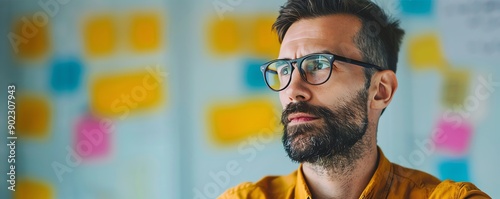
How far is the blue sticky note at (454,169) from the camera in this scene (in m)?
1.59

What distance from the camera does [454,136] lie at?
1.60 m

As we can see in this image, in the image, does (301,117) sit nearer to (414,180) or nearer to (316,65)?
(316,65)

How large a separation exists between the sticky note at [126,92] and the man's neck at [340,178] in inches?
24.1

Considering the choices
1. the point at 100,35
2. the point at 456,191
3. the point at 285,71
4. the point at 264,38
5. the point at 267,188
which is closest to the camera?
the point at 456,191

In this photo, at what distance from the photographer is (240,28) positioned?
1782 mm

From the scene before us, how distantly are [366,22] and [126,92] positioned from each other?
804 millimetres

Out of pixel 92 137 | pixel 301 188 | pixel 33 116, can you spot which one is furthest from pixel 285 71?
pixel 33 116

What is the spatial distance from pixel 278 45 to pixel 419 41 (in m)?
0.41

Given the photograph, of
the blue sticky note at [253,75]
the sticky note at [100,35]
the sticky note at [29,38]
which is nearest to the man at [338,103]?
the blue sticky note at [253,75]

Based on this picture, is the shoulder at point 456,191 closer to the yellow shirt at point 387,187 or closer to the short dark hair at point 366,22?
the yellow shirt at point 387,187

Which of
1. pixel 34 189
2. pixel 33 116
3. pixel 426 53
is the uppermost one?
pixel 426 53

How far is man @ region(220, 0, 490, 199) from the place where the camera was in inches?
53.9

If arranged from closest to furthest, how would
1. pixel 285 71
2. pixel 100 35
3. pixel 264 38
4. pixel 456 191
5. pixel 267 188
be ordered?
1. pixel 456 191
2. pixel 285 71
3. pixel 267 188
4. pixel 264 38
5. pixel 100 35

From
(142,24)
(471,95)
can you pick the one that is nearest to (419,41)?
(471,95)
